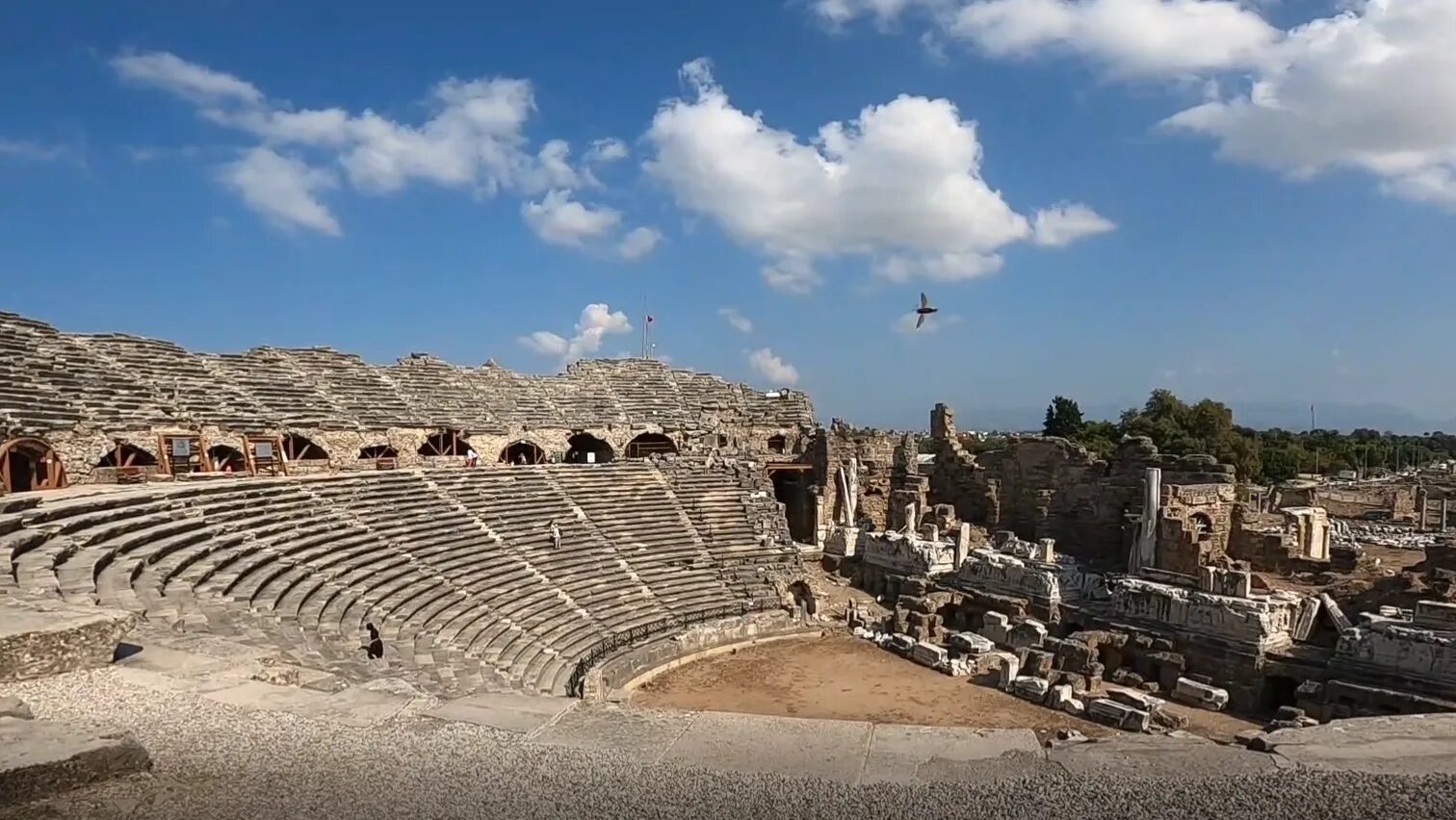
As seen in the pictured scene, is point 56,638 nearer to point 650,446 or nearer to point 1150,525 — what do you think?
point 1150,525

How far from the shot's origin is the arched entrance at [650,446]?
1293 inches

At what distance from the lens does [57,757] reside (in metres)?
4.54

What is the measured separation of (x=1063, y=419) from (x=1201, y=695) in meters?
46.5

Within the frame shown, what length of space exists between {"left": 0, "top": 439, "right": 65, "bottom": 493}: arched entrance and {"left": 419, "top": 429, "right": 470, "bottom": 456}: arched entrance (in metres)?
10.7

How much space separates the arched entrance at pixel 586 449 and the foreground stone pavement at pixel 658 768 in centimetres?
2621

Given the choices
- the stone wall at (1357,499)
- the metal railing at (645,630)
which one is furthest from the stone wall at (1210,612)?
the stone wall at (1357,499)

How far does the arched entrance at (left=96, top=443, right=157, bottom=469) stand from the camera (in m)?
20.1

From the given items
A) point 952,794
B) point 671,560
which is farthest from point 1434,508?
point 952,794

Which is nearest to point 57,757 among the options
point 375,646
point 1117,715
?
point 375,646

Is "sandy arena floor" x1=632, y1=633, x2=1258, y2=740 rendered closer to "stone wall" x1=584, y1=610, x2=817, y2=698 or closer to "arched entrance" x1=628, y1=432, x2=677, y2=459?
"stone wall" x1=584, y1=610, x2=817, y2=698

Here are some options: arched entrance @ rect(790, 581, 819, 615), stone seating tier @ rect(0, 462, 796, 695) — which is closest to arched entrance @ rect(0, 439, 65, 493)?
stone seating tier @ rect(0, 462, 796, 695)

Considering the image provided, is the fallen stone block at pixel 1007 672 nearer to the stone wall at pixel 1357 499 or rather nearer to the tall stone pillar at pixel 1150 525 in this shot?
the tall stone pillar at pixel 1150 525

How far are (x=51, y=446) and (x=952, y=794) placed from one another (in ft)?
65.3

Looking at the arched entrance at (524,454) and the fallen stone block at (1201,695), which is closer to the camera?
the fallen stone block at (1201,695)
